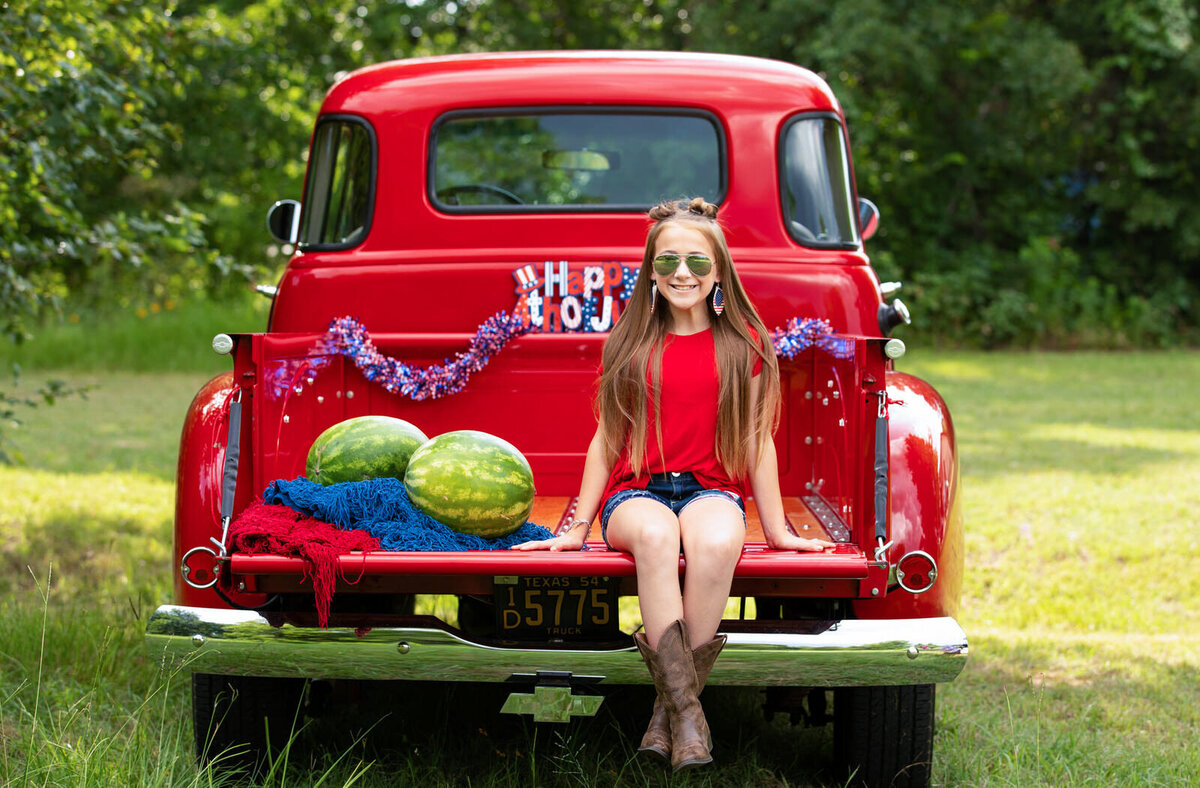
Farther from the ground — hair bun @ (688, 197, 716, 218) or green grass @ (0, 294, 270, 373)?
hair bun @ (688, 197, 716, 218)

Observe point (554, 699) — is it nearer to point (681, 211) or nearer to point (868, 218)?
point (681, 211)

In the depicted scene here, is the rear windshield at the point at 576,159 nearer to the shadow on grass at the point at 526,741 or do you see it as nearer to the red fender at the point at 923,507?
the red fender at the point at 923,507

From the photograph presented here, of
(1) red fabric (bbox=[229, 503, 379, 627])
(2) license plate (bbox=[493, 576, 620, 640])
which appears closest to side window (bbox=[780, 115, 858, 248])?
(2) license plate (bbox=[493, 576, 620, 640])

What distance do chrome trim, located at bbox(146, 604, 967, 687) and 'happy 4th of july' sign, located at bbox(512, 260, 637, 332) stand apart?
1.51 m

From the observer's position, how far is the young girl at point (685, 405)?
295 centimetres

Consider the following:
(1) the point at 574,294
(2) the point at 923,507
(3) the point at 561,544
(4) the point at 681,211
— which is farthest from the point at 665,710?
(1) the point at 574,294

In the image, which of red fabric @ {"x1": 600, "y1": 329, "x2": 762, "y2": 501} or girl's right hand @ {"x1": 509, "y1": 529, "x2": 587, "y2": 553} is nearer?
girl's right hand @ {"x1": 509, "y1": 529, "x2": 587, "y2": 553}

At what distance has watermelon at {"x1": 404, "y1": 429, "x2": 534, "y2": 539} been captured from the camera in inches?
117

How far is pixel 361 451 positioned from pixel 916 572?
1.44 metres

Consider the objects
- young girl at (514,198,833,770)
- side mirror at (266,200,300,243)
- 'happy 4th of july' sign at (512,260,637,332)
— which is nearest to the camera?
young girl at (514,198,833,770)

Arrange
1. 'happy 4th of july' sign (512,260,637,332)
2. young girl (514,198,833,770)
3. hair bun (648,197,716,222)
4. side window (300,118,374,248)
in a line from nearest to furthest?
young girl (514,198,833,770)
hair bun (648,197,716,222)
'happy 4th of july' sign (512,260,637,332)
side window (300,118,374,248)

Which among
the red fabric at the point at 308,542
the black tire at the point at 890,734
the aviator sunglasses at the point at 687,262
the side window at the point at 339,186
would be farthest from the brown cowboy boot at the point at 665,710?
the side window at the point at 339,186

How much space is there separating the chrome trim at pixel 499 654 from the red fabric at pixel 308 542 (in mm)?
109

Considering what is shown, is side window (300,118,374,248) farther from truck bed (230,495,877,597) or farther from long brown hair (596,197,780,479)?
truck bed (230,495,877,597)
